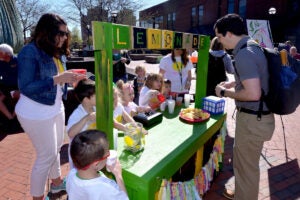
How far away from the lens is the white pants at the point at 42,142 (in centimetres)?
222

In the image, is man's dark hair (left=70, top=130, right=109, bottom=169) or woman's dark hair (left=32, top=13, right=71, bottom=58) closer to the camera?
man's dark hair (left=70, top=130, right=109, bottom=169)

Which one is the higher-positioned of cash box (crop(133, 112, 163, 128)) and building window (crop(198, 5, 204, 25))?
building window (crop(198, 5, 204, 25))

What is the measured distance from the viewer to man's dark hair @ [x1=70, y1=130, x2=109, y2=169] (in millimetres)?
1494

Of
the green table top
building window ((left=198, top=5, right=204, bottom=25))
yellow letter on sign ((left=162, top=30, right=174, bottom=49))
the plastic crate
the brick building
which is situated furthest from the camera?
building window ((left=198, top=5, right=204, bottom=25))

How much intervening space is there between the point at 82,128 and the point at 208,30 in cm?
2875

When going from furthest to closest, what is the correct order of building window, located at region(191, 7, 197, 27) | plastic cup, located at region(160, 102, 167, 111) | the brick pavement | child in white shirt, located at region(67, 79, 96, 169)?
building window, located at region(191, 7, 197, 27) → plastic cup, located at region(160, 102, 167, 111) → the brick pavement → child in white shirt, located at region(67, 79, 96, 169)

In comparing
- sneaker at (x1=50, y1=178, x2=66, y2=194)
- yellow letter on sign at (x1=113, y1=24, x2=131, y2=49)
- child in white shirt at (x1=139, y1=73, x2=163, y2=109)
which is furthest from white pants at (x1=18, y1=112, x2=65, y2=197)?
child in white shirt at (x1=139, y1=73, x2=163, y2=109)

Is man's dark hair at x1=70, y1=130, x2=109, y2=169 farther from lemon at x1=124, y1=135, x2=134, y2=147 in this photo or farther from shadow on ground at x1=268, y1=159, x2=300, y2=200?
shadow on ground at x1=268, y1=159, x2=300, y2=200

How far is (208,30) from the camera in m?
28.4

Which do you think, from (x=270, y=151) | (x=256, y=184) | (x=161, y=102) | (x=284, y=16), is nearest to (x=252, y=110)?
(x=256, y=184)

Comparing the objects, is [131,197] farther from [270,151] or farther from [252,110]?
[270,151]

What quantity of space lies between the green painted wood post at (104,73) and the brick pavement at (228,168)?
5.19 feet

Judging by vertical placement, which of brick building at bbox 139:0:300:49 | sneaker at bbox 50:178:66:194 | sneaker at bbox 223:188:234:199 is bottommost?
sneaker at bbox 223:188:234:199

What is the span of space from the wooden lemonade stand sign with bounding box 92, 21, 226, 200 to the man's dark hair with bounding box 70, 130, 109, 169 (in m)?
0.29
